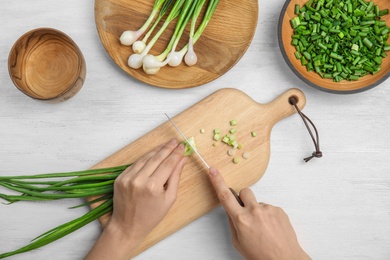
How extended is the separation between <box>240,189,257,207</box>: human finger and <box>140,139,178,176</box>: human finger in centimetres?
27

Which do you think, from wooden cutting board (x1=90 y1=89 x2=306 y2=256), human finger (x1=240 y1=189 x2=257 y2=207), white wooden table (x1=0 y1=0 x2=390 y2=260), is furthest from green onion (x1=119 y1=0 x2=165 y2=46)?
human finger (x1=240 y1=189 x2=257 y2=207)

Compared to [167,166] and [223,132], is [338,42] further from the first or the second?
[167,166]

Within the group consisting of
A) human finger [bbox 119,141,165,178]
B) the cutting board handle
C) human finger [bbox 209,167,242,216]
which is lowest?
human finger [bbox 209,167,242,216]

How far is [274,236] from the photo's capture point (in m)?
1.24

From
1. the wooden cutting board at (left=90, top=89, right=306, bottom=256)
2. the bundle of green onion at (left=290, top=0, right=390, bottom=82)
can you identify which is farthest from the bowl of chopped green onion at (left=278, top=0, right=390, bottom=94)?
the wooden cutting board at (left=90, top=89, right=306, bottom=256)

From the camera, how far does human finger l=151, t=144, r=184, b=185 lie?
48.0 inches

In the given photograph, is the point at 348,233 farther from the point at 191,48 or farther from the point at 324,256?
the point at 191,48

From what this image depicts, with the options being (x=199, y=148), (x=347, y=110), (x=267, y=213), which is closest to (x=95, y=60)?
(x=199, y=148)

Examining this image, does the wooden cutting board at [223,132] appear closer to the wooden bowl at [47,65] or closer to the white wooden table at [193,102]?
the white wooden table at [193,102]

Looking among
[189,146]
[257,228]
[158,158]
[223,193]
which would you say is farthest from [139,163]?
[257,228]

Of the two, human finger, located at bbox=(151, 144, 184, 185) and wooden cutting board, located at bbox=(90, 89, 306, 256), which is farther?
wooden cutting board, located at bbox=(90, 89, 306, 256)

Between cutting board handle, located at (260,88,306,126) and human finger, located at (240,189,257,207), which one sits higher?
cutting board handle, located at (260,88,306,126)

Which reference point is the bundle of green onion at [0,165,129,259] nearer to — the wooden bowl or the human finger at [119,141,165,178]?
the human finger at [119,141,165,178]

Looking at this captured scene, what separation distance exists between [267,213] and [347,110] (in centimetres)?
47
